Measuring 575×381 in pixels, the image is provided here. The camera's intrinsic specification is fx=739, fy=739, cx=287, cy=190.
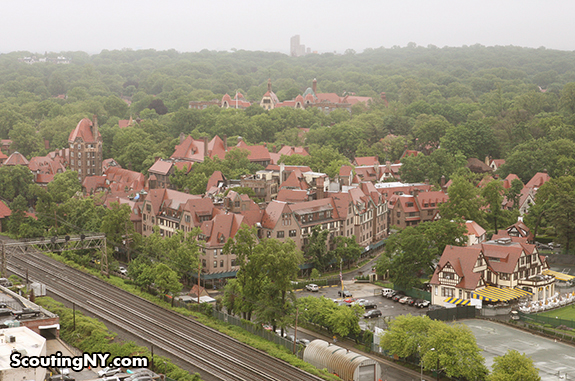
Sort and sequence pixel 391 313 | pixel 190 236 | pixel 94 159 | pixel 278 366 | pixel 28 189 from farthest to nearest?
pixel 94 159 < pixel 28 189 < pixel 190 236 < pixel 391 313 < pixel 278 366

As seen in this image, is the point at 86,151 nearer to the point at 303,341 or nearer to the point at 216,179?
the point at 216,179

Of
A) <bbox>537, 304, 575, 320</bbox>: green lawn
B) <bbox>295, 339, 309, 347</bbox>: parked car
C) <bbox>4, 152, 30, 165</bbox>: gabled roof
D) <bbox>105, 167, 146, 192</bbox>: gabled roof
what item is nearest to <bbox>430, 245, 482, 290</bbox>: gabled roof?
<bbox>537, 304, 575, 320</bbox>: green lawn

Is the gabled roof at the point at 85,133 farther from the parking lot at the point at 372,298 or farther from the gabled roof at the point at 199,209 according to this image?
the parking lot at the point at 372,298

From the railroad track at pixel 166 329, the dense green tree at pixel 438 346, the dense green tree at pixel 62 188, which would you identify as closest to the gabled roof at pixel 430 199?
the dense green tree at pixel 438 346

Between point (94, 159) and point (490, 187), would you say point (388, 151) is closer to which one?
point (490, 187)

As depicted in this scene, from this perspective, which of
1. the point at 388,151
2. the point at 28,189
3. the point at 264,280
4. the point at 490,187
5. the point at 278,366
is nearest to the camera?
the point at 278,366

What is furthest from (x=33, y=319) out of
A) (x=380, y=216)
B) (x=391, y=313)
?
(x=380, y=216)

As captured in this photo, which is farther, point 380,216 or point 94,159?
point 94,159

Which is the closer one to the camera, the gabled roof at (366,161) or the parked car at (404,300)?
the parked car at (404,300)
